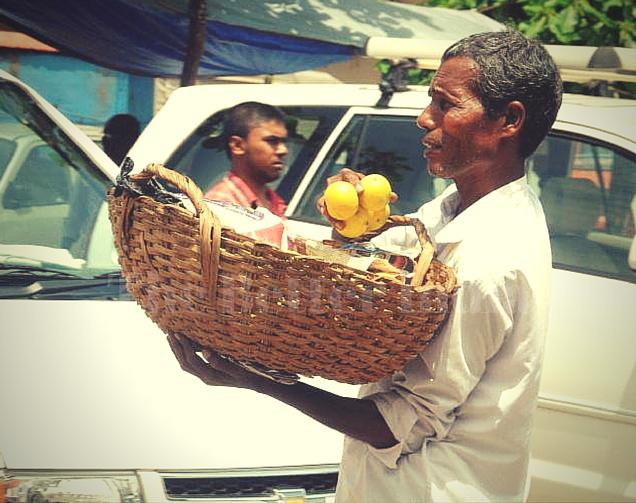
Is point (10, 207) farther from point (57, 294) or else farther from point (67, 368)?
point (67, 368)

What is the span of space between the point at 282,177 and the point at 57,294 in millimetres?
883

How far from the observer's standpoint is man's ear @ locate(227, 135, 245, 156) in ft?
9.38

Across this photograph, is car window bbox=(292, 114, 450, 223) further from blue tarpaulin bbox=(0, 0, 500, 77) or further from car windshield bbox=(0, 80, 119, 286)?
car windshield bbox=(0, 80, 119, 286)

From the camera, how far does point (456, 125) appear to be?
1.50 meters

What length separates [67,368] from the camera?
2254mm

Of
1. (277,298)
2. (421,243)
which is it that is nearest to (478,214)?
(421,243)

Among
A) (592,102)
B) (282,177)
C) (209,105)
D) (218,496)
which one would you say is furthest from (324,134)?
(218,496)

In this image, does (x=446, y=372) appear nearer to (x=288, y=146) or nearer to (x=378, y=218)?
(x=378, y=218)

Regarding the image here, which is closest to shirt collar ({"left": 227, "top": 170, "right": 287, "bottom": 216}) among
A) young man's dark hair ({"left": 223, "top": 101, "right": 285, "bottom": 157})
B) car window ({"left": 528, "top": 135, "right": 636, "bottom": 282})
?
young man's dark hair ({"left": 223, "top": 101, "right": 285, "bottom": 157})

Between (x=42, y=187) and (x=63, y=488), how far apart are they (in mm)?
834

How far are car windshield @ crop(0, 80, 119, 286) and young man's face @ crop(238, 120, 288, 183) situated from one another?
488 millimetres

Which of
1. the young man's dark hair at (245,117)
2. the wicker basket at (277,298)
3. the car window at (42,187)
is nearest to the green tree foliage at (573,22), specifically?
the young man's dark hair at (245,117)

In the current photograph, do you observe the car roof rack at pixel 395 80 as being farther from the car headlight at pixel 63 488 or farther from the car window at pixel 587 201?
the car headlight at pixel 63 488

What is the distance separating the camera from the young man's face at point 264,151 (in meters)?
2.85
